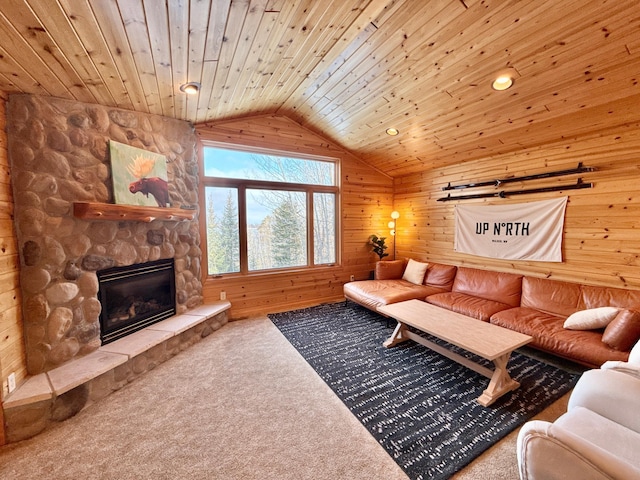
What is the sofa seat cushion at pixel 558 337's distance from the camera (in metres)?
2.06

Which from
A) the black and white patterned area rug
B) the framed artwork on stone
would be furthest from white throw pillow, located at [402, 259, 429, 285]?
the framed artwork on stone

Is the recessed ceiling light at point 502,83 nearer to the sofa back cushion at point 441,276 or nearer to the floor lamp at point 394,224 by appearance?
the sofa back cushion at point 441,276

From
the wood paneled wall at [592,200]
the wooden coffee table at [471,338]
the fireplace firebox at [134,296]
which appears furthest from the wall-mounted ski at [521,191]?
the fireplace firebox at [134,296]

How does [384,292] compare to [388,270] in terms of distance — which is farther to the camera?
[388,270]

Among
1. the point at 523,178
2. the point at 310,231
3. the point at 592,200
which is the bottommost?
the point at 310,231

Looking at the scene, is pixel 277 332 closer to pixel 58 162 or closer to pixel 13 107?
pixel 58 162

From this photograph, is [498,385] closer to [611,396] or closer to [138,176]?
[611,396]

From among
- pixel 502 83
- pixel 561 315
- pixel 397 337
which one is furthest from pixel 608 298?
pixel 502 83

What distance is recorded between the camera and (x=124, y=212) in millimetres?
2346

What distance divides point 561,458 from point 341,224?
3834mm

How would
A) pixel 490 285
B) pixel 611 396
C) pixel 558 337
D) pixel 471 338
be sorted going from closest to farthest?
pixel 611 396 < pixel 471 338 < pixel 558 337 < pixel 490 285

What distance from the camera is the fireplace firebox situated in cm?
241

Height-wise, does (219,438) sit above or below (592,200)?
below

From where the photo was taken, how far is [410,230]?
484 cm
